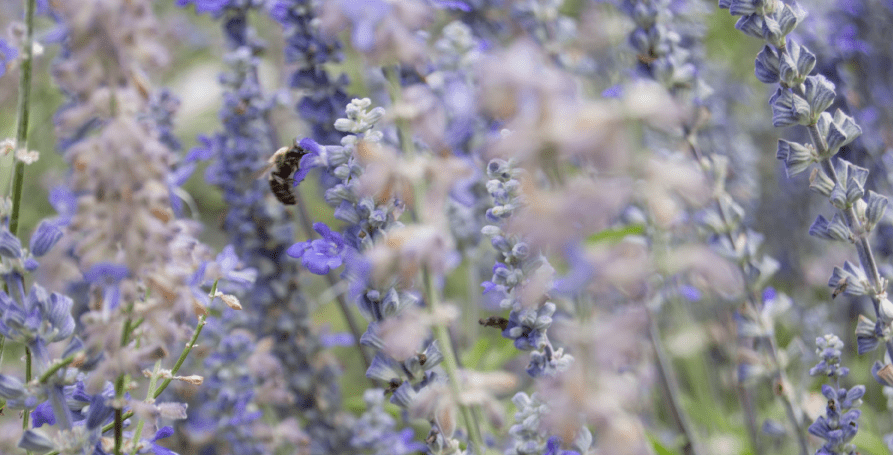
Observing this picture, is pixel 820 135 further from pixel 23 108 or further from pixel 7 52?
pixel 7 52

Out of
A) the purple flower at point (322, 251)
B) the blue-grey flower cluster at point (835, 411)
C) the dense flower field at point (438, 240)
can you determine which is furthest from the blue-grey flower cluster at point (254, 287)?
the blue-grey flower cluster at point (835, 411)

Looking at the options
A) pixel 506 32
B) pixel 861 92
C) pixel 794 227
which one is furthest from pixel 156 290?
pixel 794 227

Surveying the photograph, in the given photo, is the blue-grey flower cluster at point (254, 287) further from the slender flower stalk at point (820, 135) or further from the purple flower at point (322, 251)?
the slender flower stalk at point (820, 135)

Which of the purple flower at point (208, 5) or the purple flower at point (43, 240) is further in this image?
the purple flower at point (208, 5)

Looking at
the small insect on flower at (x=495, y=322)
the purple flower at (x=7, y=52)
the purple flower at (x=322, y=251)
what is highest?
the purple flower at (x=7, y=52)

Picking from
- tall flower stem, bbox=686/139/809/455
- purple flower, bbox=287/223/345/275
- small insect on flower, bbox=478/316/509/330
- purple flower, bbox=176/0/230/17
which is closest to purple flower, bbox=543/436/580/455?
small insect on flower, bbox=478/316/509/330

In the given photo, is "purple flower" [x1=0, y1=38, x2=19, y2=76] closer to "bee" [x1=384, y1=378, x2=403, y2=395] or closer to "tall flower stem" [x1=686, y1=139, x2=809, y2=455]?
"bee" [x1=384, y1=378, x2=403, y2=395]

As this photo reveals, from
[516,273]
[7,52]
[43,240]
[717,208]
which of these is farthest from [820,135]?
[7,52]
